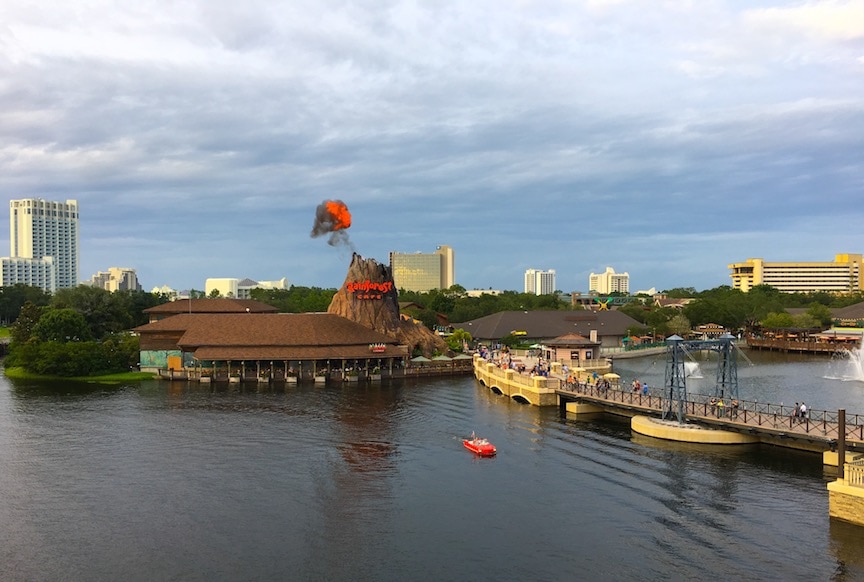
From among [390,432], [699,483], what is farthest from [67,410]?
[699,483]

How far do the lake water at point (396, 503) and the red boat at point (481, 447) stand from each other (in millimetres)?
969

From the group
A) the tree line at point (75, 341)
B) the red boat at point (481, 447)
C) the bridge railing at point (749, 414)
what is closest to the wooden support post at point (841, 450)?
the bridge railing at point (749, 414)

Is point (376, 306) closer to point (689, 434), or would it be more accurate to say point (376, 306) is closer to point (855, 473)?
point (689, 434)

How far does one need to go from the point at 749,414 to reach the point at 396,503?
28.0 metres

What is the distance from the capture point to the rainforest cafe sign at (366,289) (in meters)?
117

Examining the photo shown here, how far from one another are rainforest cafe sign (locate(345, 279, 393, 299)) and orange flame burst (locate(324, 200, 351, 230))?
16253 millimetres

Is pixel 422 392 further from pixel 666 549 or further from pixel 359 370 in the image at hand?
pixel 666 549

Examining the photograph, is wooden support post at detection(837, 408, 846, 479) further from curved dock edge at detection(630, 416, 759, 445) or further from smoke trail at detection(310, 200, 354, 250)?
smoke trail at detection(310, 200, 354, 250)

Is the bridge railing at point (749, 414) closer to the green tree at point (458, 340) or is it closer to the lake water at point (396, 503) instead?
the lake water at point (396, 503)

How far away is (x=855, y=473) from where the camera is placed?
3772 cm

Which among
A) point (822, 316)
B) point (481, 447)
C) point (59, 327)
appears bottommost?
point (481, 447)

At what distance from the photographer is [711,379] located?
3883 inches

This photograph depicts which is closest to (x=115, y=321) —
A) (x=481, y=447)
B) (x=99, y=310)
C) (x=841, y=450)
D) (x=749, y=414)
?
(x=99, y=310)

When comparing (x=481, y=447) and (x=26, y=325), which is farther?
(x=26, y=325)
